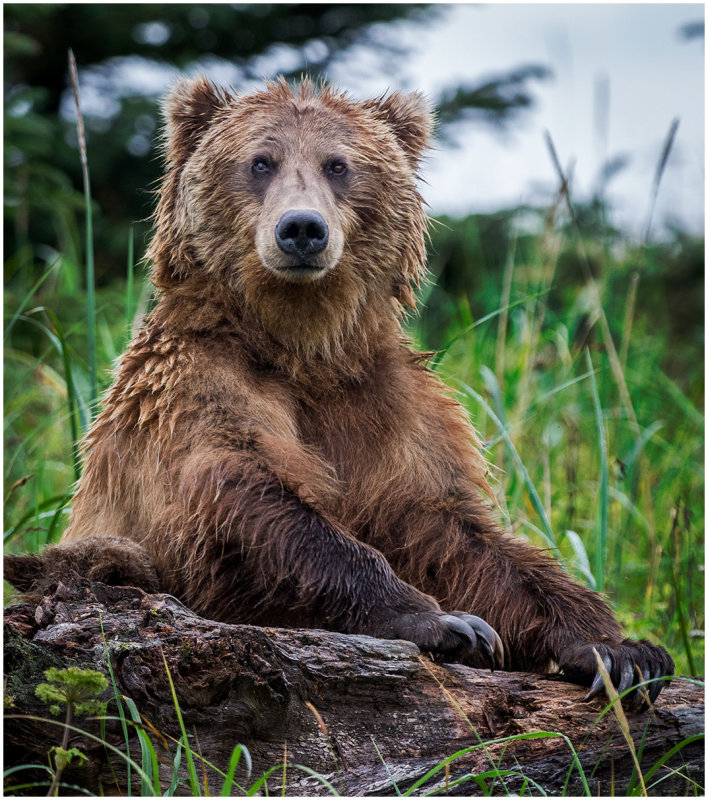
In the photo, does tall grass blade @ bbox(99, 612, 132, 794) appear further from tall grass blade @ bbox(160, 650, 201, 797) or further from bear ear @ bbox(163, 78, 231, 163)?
bear ear @ bbox(163, 78, 231, 163)

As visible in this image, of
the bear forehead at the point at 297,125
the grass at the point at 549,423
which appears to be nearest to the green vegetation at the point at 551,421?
the grass at the point at 549,423

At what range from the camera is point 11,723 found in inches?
96.7

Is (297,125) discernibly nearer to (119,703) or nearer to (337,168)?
(337,168)

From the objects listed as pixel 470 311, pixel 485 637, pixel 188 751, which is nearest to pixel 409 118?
pixel 485 637

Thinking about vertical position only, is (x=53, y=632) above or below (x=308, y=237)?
below

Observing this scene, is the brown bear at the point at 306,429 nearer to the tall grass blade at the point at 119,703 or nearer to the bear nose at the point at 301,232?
the bear nose at the point at 301,232

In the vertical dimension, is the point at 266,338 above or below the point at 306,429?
above

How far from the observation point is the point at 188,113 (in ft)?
12.8

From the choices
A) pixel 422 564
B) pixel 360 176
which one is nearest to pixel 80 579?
pixel 422 564

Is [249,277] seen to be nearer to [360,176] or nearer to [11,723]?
[360,176]

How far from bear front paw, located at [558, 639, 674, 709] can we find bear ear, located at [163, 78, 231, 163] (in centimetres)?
246

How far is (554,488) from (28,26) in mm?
5513

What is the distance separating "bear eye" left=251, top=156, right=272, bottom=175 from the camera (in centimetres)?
365

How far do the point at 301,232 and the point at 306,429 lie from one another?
0.73m
